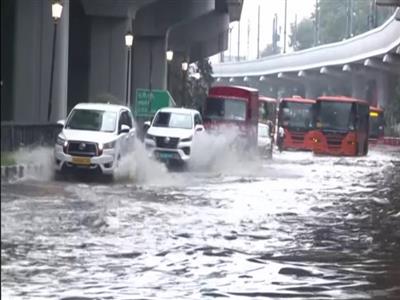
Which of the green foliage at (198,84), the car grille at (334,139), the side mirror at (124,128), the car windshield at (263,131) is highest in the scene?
the green foliage at (198,84)

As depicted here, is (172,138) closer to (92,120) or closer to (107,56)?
(92,120)

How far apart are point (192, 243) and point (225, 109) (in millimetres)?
27096

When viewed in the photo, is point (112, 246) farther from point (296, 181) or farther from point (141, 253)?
point (296, 181)

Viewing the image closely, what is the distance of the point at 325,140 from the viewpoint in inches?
2055

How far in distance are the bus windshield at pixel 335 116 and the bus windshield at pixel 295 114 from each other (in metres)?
4.95

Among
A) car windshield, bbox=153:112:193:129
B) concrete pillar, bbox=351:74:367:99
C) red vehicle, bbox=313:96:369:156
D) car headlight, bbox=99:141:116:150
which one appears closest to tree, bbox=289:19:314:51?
concrete pillar, bbox=351:74:367:99

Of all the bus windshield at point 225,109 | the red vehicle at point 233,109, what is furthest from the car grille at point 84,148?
the bus windshield at point 225,109

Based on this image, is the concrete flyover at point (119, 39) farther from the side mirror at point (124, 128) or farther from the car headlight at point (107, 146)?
the side mirror at point (124, 128)

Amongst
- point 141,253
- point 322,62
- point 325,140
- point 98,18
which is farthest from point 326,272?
point 322,62

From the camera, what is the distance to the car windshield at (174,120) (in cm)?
3042

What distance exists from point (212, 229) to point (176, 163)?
49.0 feet

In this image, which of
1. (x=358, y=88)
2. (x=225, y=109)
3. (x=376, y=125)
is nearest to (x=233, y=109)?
(x=225, y=109)

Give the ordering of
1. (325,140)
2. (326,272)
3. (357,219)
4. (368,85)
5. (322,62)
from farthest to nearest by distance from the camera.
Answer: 1. (368,85)
2. (322,62)
3. (325,140)
4. (357,219)
5. (326,272)

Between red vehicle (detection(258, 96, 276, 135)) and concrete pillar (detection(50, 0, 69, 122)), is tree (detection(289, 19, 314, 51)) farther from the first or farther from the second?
concrete pillar (detection(50, 0, 69, 122))
